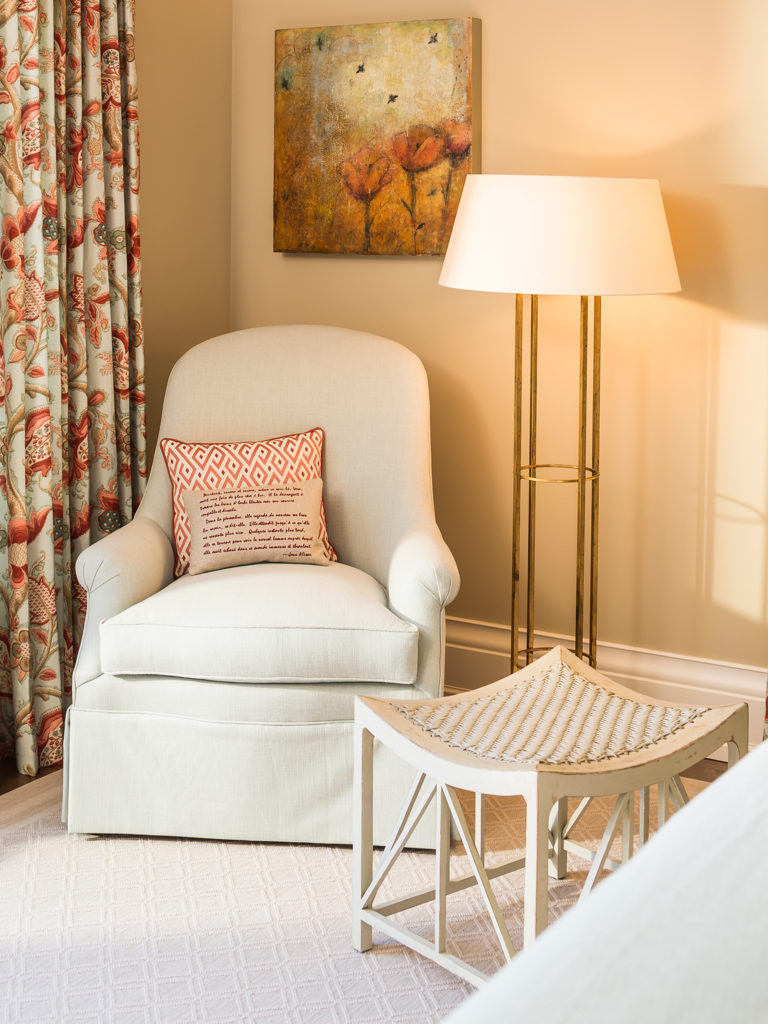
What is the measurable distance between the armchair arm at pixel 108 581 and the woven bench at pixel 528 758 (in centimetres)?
74

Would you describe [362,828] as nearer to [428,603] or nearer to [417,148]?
[428,603]

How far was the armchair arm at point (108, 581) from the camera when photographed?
2.40 meters

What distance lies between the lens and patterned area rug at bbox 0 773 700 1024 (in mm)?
1838

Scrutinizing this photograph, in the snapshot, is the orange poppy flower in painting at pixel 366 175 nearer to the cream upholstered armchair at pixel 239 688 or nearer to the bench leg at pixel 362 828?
the cream upholstered armchair at pixel 239 688

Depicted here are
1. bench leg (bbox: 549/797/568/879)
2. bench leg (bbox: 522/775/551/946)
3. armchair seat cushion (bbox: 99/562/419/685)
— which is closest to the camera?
bench leg (bbox: 522/775/551/946)

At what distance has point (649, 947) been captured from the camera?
54cm

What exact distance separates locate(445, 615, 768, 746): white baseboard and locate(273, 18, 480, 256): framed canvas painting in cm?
114

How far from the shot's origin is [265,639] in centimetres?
Answer: 230

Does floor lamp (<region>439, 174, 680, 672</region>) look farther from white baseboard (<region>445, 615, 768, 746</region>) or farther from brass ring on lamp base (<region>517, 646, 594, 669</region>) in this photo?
white baseboard (<region>445, 615, 768, 746</region>)

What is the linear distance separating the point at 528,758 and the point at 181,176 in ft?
7.80

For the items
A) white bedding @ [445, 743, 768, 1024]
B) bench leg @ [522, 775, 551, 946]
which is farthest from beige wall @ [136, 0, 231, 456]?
white bedding @ [445, 743, 768, 1024]

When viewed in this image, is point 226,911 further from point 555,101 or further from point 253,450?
point 555,101

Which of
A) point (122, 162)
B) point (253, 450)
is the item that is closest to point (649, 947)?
point (253, 450)

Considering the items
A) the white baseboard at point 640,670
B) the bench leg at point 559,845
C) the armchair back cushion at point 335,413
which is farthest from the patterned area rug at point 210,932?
the armchair back cushion at point 335,413
